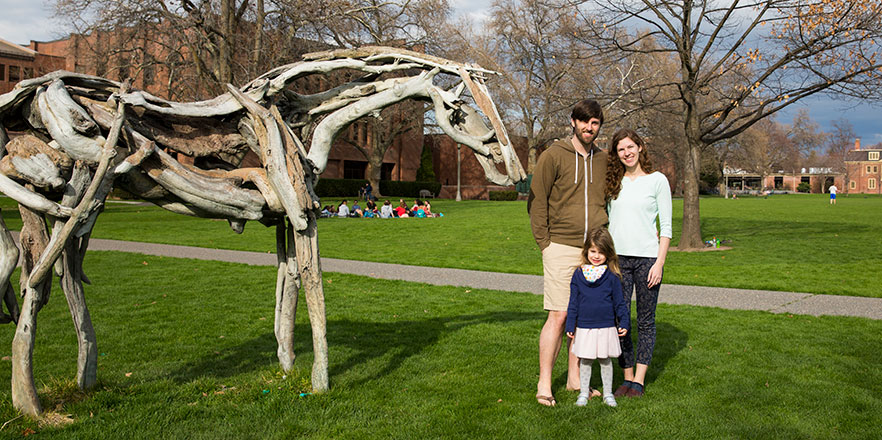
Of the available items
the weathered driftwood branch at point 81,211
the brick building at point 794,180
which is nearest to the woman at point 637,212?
the weathered driftwood branch at point 81,211

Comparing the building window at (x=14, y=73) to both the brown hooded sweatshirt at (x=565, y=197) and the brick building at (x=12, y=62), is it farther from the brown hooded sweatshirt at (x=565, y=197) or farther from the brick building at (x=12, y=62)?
the brown hooded sweatshirt at (x=565, y=197)

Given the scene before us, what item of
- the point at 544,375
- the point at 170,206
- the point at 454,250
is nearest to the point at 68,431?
the point at 170,206

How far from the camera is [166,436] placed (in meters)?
4.28

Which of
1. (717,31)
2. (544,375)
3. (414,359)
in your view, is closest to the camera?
(544,375)

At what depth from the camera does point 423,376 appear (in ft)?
18.6

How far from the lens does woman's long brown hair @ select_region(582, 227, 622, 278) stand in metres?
4.62

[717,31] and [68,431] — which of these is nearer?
[68,431]

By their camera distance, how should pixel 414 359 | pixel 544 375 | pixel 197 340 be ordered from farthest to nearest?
pixel 197 340
pixel 414 359
pixel 544 375

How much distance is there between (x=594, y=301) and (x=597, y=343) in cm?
31

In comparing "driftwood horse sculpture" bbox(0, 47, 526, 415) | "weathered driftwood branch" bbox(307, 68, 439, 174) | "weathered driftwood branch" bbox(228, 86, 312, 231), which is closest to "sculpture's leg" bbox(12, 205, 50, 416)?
"driftwood horse sculpture" bbox(0, 47, 526, 415)

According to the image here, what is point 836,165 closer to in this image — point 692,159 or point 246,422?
point 692,159

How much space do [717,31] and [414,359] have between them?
11800 mm

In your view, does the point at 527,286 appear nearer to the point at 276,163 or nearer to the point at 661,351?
the point at 661,351

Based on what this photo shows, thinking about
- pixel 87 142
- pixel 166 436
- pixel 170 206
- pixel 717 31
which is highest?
pixel 717 31
